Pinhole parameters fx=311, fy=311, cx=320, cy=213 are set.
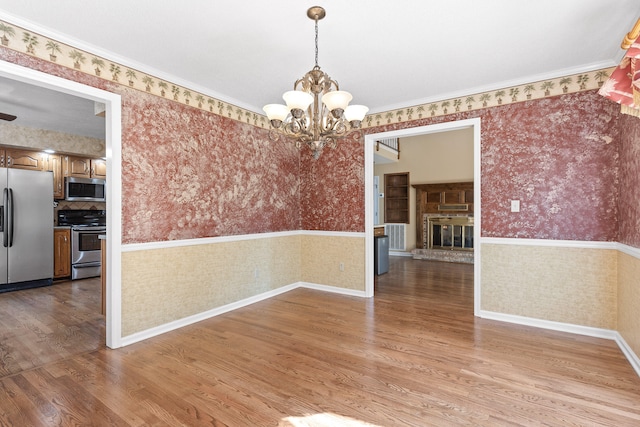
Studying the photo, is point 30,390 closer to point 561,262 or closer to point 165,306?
point 165,306

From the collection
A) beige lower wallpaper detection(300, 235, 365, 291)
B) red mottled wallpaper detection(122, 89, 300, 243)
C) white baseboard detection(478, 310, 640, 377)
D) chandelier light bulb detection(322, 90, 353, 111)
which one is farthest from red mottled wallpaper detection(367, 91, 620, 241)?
red mottled wallpaper detection(122, 89, 300, 243)

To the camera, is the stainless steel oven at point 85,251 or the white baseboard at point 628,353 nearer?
the white baseboard at point 628,353

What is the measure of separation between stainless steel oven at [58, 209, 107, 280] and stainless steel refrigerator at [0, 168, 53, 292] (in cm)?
33

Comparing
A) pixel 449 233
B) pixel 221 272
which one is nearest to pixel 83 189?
pixel 221 272

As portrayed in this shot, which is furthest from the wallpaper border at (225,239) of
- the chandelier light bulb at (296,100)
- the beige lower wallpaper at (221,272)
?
the chandelier light bulb at (296,100)

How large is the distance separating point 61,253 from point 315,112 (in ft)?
18.4

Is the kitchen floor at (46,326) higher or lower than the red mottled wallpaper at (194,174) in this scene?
lower

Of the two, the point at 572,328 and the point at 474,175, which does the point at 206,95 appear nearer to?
the point at 474,175

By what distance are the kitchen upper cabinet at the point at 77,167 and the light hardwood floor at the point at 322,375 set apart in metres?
3.12

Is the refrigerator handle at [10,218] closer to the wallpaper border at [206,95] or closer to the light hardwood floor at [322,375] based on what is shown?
the light hardwood floor at [322,375]

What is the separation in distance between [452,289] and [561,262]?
181 centimetres

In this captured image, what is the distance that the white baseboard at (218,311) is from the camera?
9.67ft

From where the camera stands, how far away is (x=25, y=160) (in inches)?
205

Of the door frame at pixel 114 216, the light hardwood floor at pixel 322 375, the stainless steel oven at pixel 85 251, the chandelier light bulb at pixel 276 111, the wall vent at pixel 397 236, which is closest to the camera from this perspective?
the light hardwood floor at pixel 322 375
